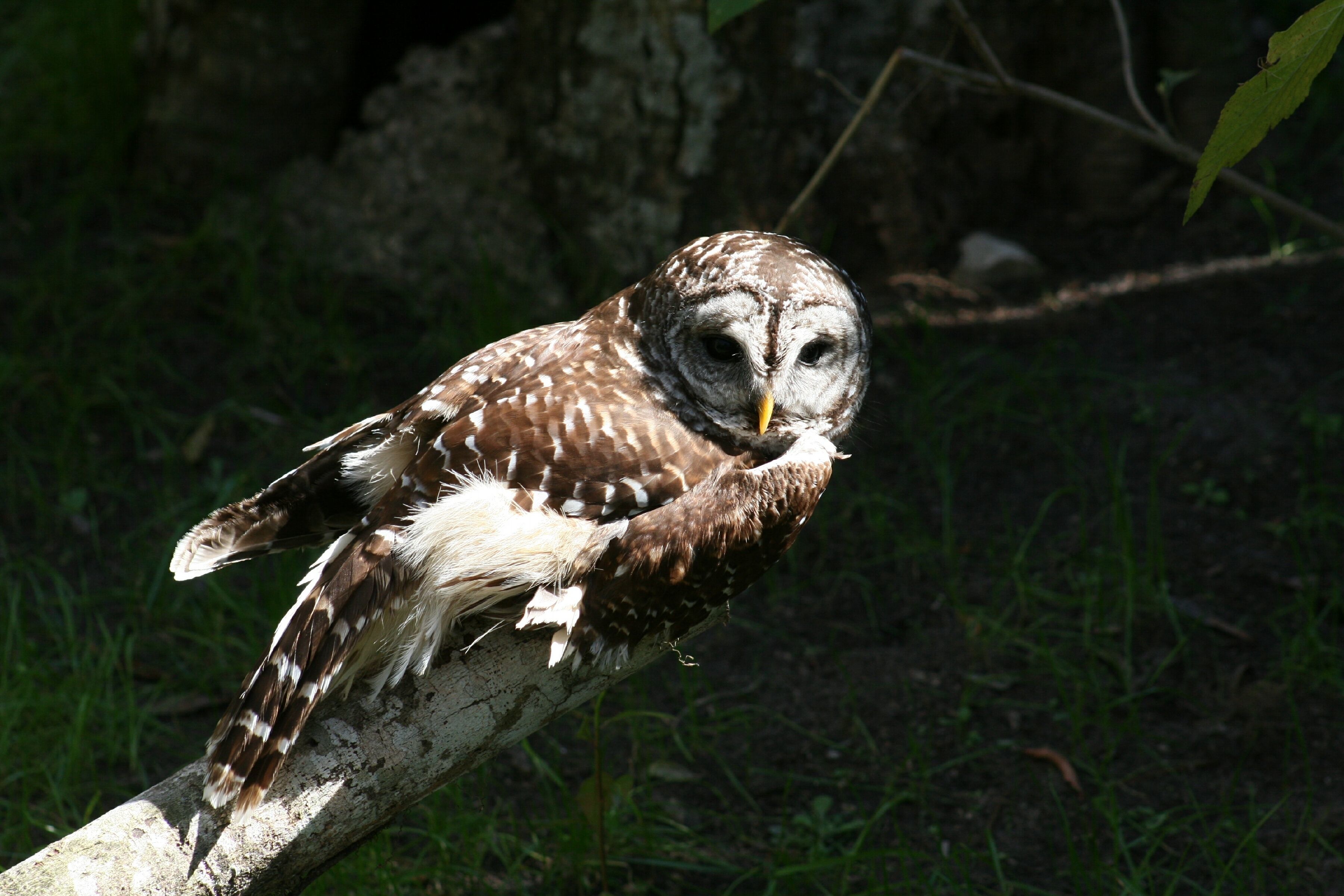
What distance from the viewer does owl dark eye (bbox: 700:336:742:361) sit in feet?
6.30

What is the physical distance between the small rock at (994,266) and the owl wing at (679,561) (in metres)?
3.02

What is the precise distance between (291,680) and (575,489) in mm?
503

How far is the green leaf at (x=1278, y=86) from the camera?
1.16 m

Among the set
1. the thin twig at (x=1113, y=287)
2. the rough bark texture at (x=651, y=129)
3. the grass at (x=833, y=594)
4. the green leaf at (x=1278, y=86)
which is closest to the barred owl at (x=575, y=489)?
the grass at (x=833, y=594)

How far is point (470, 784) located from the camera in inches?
111

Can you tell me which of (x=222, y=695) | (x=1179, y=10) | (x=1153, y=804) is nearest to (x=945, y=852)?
(x=1153, y=804)

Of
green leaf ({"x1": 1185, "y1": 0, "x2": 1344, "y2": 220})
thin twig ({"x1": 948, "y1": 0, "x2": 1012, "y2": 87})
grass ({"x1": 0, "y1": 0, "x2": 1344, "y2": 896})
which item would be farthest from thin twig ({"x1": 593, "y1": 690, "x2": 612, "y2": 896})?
thin twig ({"x1": 948, "y1": 0, "x2": 1012, "y2": 87})

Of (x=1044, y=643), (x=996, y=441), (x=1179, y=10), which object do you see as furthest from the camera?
(x=1179, y=10)

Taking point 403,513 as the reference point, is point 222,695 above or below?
below

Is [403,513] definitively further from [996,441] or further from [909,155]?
[909,155]

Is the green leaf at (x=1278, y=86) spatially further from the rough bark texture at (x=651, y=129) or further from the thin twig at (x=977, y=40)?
the rough bark texture at (x=651, y=129)

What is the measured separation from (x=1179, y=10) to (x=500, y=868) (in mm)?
4057

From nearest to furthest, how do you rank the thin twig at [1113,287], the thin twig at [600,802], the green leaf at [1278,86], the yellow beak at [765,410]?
the green leaf at [1278,86] < the yellow beak at [765,410] < the thin twig at [600,802] < the thin twig at [1113,287]

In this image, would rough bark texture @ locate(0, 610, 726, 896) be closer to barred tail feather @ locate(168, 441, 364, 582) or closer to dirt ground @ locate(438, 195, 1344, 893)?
barred tail feather @ locate(168, 441, 364, 582)
